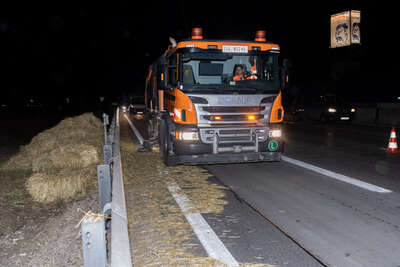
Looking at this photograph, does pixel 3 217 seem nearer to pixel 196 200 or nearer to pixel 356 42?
pixel 196 200

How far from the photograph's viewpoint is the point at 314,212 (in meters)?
5.75

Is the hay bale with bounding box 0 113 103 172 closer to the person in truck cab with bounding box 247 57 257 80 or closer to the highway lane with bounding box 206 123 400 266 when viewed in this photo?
the highway lane with bounding box 206 123 400 266

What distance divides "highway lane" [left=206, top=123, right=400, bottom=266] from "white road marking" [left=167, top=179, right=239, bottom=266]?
0.97 metres

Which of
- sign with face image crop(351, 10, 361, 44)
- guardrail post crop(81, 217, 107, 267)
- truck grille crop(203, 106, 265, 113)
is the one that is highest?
sign with face image crop(351, 10, 361, 44)

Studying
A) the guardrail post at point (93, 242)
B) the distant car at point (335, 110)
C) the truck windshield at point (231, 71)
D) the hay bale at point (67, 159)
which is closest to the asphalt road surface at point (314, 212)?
the guardrail post at point (93, 242)

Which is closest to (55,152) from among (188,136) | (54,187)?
(54,187)

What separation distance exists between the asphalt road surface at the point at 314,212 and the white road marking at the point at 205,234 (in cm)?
10

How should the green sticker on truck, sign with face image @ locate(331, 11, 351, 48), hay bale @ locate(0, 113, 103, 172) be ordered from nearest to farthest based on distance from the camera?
the green sticker on truck → hay bale @ locate(0, 113, 103, 172) → sign with face image @ locate(331, 11, 351, 48)

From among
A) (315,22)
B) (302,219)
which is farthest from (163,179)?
(315,22)

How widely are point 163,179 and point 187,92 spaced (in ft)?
6.45

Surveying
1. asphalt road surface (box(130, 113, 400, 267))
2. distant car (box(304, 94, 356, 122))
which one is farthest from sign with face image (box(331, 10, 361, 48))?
asphalt road surface (box(130, 113, 400, 267))

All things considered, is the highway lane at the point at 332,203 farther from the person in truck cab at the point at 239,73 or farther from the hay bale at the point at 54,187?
the hay bale at the point at 54,187

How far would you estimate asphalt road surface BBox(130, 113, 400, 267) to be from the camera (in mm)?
4289

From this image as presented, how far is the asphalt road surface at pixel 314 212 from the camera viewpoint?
4289mm
